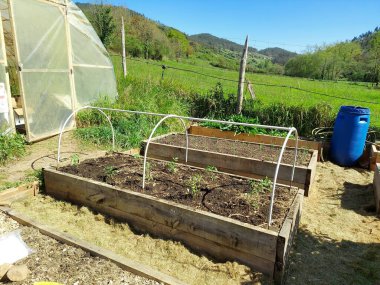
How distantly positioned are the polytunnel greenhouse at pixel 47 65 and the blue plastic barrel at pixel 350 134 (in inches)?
245

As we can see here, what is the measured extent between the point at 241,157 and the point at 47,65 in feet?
16.1

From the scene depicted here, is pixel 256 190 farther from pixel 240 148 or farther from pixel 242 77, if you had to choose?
pixel 242 77

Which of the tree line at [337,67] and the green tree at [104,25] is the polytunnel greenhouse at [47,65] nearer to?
the green tree at [104,25]

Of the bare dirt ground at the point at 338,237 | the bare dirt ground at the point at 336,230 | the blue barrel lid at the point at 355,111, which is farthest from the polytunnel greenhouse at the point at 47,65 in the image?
the blue barrel lid at the point at 355,111

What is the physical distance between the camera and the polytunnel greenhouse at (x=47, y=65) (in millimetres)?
5758

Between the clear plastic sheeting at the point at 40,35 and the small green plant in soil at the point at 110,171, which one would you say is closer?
the small green plant in soil at the point at 110,171

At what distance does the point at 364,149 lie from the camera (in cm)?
591

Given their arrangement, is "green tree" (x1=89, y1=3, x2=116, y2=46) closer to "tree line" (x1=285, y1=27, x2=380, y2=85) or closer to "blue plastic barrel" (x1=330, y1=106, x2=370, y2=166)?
"blue plastic barrel" (x1=330, y1=106, x2=370, y2=166)

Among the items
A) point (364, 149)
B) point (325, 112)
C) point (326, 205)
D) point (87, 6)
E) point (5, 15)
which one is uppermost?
point (87, 6)

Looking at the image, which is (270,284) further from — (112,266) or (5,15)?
(5,15)

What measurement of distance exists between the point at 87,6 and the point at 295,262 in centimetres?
2277

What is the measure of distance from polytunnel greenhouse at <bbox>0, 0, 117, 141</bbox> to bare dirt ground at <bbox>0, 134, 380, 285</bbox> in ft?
3.92

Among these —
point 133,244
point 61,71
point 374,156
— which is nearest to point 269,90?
point 374,156

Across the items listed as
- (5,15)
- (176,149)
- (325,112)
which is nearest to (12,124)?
(5,15)
